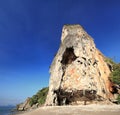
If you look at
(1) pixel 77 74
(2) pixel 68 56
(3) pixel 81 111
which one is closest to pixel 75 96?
(1) pixel 77 74

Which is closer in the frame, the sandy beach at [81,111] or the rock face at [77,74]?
the sandy beach at [81,111]

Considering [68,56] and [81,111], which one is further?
[68,56]

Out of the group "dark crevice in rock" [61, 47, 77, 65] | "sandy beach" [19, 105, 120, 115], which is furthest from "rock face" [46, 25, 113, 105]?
"sandy beach" [19, 105, 120, 115]

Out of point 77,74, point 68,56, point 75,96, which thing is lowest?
point 75,96

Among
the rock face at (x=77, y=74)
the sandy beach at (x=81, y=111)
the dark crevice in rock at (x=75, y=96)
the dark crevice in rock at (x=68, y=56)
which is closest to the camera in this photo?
the sandy beach at (x=81, y=111)

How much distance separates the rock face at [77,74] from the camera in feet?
79.8

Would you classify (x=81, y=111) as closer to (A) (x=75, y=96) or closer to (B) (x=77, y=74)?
(A) (x=75, y=96)

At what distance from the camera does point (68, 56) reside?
1134 inches

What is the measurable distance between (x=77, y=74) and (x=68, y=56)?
12.9ft

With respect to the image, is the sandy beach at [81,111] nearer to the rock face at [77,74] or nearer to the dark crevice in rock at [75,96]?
the dark crevice in rock at [75,96]

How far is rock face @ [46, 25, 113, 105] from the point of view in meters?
24.3

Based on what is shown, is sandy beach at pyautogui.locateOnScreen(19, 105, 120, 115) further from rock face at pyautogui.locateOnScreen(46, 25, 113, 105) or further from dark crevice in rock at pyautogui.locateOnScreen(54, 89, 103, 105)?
rock face at pyautogui.locateOnScreen(46, 25, 113, 105)

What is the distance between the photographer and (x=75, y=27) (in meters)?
30.8

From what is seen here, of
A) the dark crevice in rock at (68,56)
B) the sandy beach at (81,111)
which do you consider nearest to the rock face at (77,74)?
the dark crevice in rock at (68,56)
